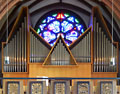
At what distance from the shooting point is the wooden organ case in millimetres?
14141

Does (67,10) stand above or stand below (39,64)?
above

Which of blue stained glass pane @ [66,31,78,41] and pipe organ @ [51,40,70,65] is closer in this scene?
pipe organ @ [51,40,70,65]

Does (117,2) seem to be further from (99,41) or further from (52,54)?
(52,54)

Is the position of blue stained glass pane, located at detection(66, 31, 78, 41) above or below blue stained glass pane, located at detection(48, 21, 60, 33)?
below

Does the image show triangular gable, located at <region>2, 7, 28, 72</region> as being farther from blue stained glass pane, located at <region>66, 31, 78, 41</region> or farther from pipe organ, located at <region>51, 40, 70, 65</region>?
blue stained glass pane, located at <region>66, 31, 78, 41</region>

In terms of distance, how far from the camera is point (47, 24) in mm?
17641

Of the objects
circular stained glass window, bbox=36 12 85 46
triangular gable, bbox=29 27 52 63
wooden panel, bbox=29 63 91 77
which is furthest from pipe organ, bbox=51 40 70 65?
circular stained glass window, bbox=36 12 85 46

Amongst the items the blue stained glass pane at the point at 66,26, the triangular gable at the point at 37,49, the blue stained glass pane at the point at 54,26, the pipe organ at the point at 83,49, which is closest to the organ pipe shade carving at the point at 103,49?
the pipe organ at the point at 83,49

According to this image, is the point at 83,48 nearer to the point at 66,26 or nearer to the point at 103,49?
the point at 103,49

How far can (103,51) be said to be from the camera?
14539 millimetres

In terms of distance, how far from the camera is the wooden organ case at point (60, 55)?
14141 mm

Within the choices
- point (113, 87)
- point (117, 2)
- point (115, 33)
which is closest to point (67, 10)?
point (115, 33)

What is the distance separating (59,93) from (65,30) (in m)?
12.5

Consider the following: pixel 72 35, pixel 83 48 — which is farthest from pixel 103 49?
pixel 72 35
